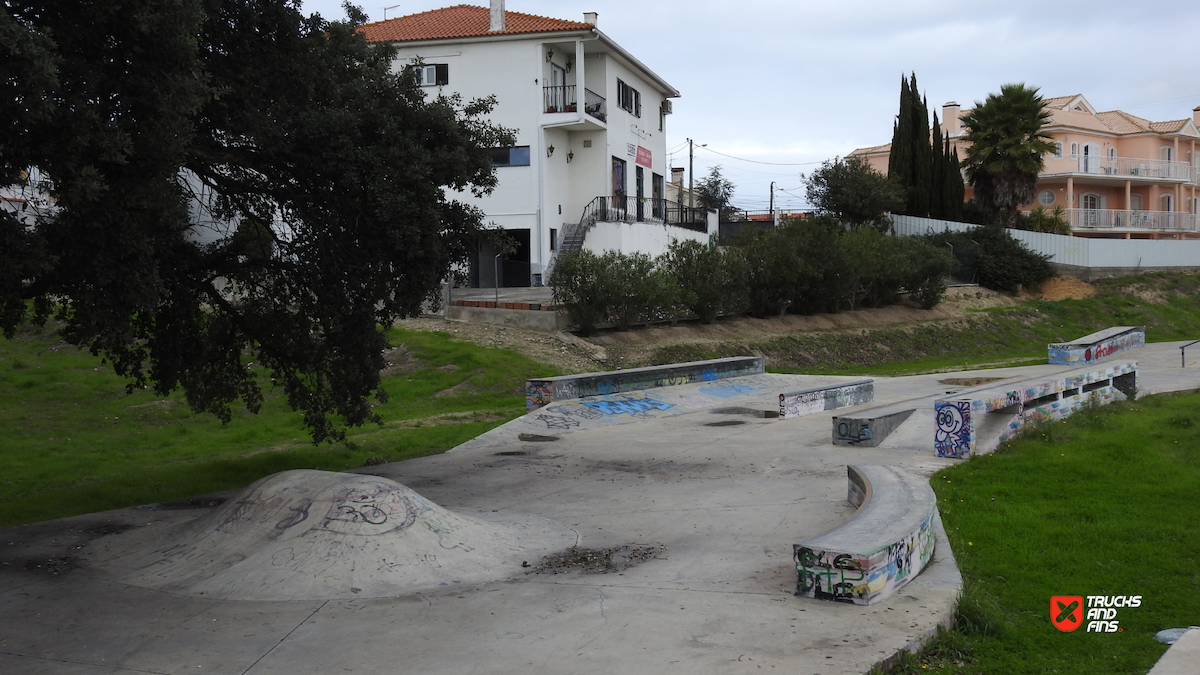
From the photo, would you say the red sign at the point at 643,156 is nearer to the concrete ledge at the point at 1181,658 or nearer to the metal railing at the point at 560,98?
the metal railing at the point at 560,98

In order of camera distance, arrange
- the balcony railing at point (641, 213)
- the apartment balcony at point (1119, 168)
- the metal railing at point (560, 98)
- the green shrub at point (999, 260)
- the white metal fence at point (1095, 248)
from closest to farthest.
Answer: the metal railing at point (560, 98) < the balcony railing at point (641, 213) < the green shrub at point (999, 260) < the white metal fence at point (1095, 248) < the apartment balcony at point (1119, 168)

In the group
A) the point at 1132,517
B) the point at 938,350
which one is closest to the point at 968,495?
the point at 1132,517

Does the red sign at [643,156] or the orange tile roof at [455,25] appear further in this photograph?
the red sign at [643,156]

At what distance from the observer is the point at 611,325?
28328 millimetres

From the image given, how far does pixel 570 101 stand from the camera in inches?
1359

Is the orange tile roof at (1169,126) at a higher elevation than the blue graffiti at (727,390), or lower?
higher

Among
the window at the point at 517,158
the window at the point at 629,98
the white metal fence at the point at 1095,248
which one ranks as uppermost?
the window at the point at 629,98

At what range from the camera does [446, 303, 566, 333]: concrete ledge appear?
90.0 ft

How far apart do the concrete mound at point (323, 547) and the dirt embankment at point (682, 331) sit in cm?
1551

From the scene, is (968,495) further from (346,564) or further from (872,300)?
(872,300)

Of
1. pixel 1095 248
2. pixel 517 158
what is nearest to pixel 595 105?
pixel 517 158

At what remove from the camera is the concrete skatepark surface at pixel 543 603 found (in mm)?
6230

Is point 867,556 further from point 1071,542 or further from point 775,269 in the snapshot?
point 775,269

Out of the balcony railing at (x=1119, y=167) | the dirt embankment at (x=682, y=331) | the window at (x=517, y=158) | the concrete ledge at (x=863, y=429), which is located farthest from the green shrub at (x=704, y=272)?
the balcony railing at (x=1119, y=167)
